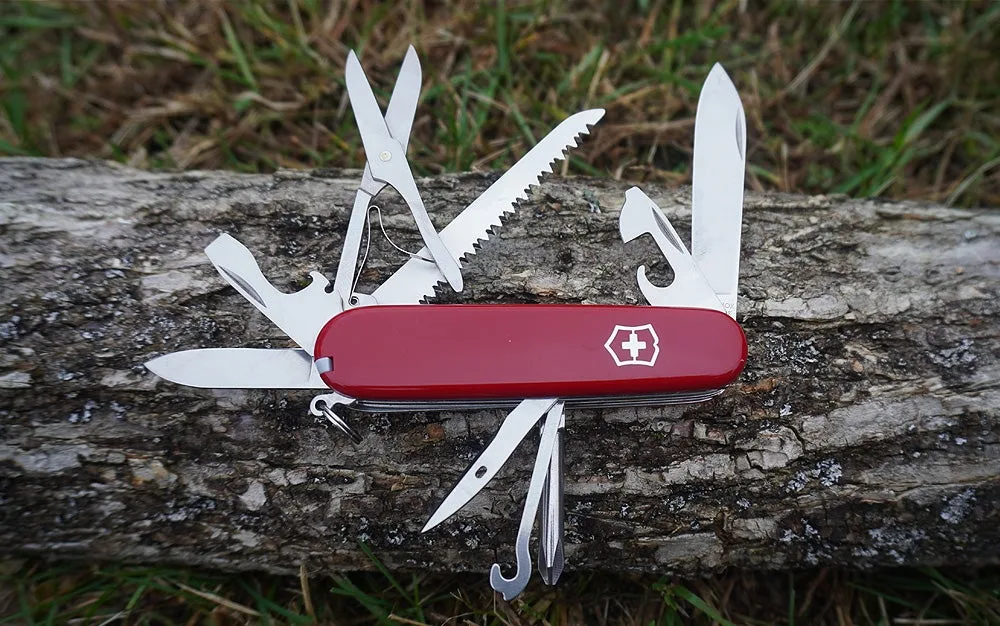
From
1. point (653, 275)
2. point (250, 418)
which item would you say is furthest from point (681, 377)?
point (250, 418)

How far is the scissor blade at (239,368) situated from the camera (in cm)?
161

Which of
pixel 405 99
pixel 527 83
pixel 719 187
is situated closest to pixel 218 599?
pixel 405 99

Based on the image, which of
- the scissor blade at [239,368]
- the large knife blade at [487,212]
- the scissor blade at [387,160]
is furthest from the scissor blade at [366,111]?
the scissor blade at [239,368]

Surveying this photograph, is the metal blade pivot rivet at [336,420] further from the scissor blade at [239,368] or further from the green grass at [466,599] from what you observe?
the green grass at [466,599]

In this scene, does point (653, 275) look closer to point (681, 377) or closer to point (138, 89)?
point (681, 377)

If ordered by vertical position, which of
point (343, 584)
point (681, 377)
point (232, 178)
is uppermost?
point (232, 178)

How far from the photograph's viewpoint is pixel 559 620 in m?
2.03

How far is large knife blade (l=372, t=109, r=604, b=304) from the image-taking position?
1.81 meters

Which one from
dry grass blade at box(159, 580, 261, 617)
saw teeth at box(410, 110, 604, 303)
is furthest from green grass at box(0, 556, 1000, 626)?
saw teeth at box(410, 110, 604, 303)

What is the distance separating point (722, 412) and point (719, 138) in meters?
0.75

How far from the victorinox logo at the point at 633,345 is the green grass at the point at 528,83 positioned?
0.94 metres

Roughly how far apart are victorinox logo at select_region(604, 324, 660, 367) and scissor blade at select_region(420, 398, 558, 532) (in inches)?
7.9

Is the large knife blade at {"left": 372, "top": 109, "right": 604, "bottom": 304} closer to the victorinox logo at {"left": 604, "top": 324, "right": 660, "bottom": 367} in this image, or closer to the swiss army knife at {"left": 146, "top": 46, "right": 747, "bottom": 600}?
the swiss army knife at {"left": 146, "top": 46, "right": 747, "bottom": 600}

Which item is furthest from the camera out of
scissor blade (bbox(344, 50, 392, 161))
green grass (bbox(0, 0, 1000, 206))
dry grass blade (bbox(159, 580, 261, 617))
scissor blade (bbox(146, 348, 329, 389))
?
green grass (bbox(0, 0, 1000, 206))
